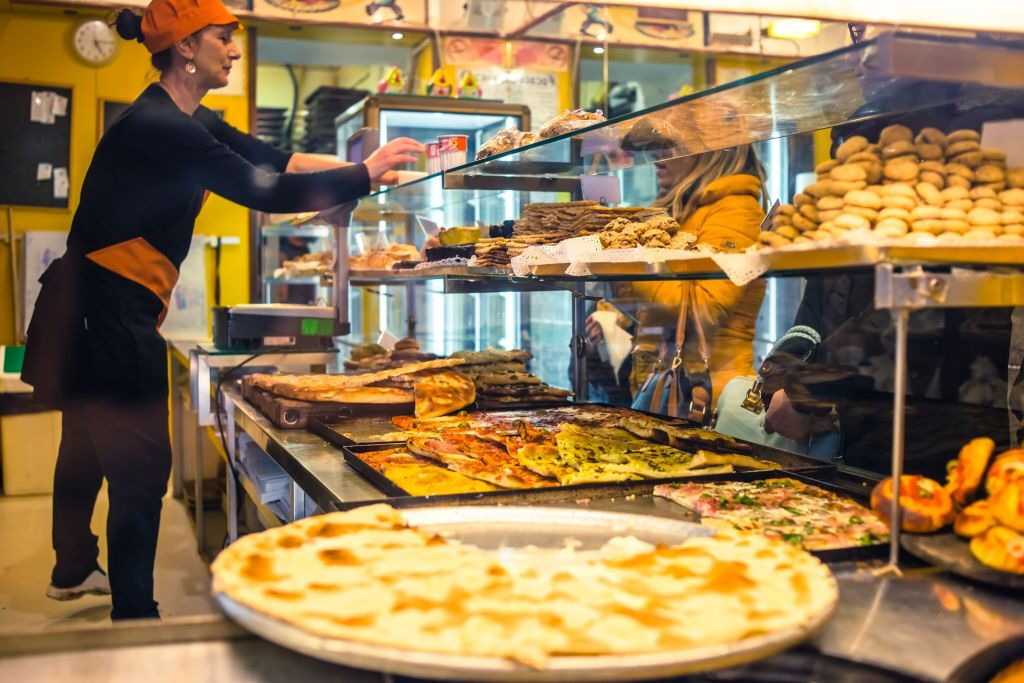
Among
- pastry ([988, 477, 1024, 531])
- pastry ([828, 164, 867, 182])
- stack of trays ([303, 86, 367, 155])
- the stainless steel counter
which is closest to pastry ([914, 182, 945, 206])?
pastry ([828, 164, 867, 182])

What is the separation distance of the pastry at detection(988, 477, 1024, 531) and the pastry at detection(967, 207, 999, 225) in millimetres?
442

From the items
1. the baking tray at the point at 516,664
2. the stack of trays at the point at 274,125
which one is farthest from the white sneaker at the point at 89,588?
the stack of trays at the point at 274,125

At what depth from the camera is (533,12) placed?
21.6ft

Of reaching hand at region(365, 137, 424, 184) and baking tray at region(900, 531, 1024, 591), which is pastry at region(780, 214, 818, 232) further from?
reaching hand at region(365, 137, 424, 184)

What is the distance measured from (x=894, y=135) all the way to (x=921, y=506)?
0.72 meters

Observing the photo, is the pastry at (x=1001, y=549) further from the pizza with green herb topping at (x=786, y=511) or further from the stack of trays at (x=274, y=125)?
the stack of trays at (x=274, y=125)

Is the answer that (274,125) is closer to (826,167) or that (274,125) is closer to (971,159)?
(826,167)

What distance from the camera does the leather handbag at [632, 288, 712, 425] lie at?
3.44 meters

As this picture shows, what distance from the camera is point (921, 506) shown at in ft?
5.08

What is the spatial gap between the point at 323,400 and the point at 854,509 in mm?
1632

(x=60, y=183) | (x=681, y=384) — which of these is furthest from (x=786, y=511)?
(x=60, y=183)

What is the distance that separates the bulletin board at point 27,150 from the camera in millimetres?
3396

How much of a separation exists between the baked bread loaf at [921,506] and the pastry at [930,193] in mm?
491

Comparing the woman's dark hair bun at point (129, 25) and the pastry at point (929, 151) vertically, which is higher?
the woman's dark hair bun at point (129, 25)
